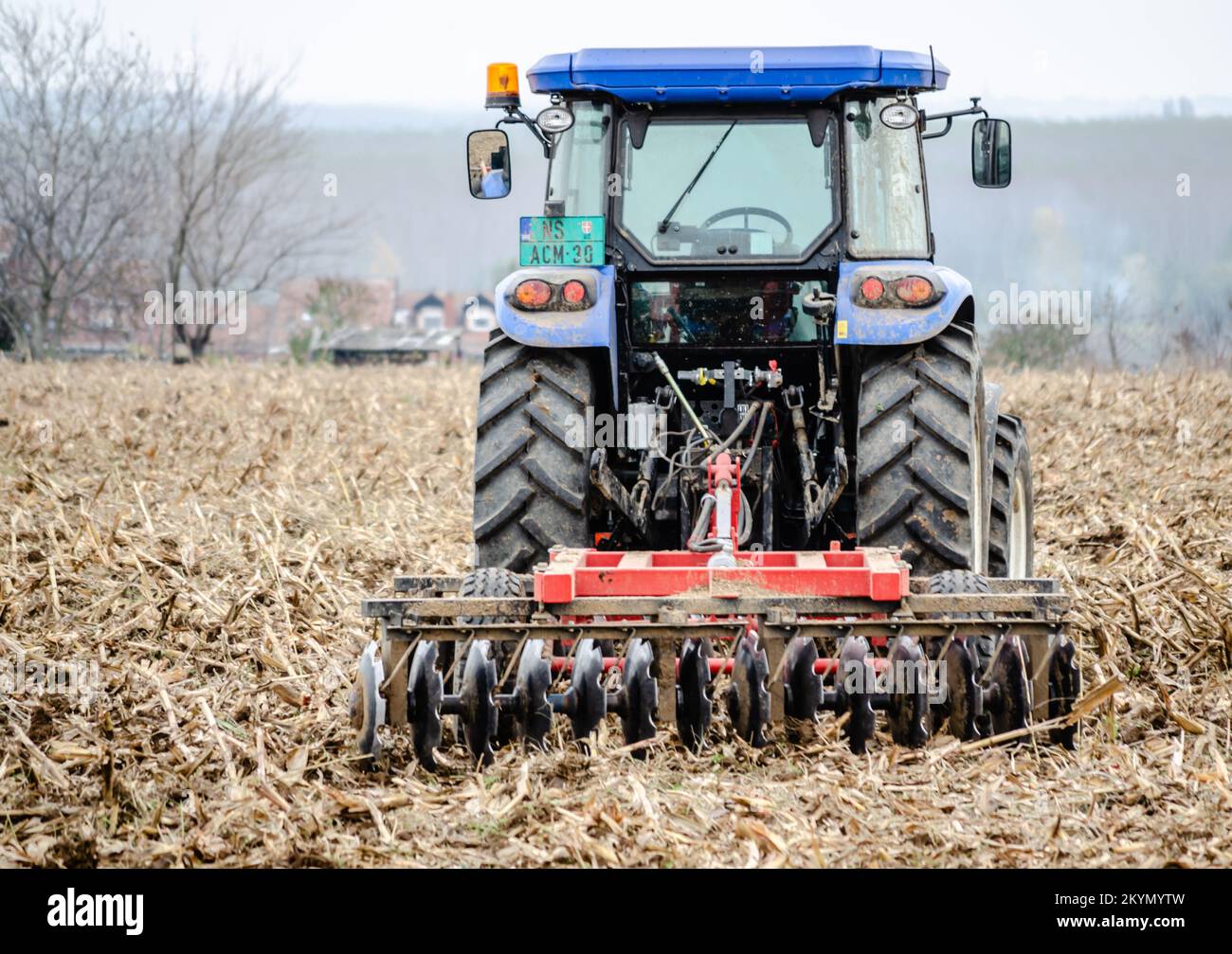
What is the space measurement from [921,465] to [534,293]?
1358 mm

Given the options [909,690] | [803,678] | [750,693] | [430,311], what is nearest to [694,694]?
[750,693]

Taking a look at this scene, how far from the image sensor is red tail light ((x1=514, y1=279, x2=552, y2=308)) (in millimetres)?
5023

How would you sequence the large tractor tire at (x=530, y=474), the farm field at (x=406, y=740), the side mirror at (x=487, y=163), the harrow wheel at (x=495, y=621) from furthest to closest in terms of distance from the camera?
the side mirror at (x=487, y=163)
the large tractor tire at (x=530, y=474)
the harrow wheel at (x=495, y=621)
the farm field at (x=406, y=740)

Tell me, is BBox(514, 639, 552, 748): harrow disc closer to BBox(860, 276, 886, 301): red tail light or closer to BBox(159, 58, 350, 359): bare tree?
BBox(860, 276, 886, 301): red tail light

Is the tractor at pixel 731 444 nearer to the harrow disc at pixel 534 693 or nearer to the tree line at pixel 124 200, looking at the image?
the harrow disc at pixel 534 693

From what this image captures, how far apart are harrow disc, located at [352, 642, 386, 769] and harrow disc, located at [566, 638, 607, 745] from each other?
507 millimetres

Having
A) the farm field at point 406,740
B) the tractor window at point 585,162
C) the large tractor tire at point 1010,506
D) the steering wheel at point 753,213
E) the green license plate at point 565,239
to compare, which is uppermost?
the tractor window at point 585,162

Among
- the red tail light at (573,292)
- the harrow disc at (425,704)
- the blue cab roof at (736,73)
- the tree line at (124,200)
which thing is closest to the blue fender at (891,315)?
the blue cab roof at (736,73)

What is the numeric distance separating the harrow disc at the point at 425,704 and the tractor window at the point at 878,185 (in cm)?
220

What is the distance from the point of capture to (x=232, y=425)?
41.3 ft

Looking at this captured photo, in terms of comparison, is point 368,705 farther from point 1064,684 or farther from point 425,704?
point 1064,684

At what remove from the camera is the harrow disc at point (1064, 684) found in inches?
164
